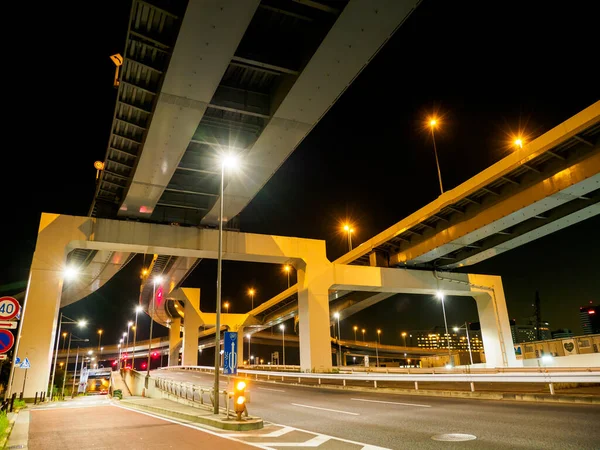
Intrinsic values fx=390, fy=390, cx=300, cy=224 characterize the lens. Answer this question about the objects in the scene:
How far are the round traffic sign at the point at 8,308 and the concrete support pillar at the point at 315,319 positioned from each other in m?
17.8

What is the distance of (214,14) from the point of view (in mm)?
9742

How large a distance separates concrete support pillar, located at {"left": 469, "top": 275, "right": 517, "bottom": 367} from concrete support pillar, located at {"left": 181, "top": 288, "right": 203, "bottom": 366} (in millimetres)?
35706

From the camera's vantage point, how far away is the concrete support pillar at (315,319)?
24922 millimetres

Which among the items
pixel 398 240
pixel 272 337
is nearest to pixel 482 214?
pixel 398 240

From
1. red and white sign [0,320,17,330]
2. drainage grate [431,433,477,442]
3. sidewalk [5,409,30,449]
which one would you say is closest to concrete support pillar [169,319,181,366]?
sidewalk [5,409,30,449]

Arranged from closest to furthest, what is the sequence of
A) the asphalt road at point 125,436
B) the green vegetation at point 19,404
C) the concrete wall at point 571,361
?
the asphalt road at point 125,436
the green vegetation at point 19,404
the concrete wall at point 571,361

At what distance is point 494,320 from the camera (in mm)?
31047

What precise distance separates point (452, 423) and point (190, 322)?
47.8m

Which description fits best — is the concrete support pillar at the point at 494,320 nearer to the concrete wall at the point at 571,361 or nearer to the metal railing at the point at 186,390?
the concrete wall at the point at 571,361

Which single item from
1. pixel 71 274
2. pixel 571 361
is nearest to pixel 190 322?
pixel 71 274

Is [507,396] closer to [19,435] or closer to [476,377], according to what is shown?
[476,377]

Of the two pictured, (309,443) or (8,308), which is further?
(8,308)

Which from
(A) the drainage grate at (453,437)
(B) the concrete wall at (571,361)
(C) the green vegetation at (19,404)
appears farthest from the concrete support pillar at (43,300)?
(B) the concrete wall at (571,361)

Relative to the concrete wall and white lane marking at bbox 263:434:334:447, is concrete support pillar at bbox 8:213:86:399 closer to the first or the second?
white lane marking at bbox 263:434:334:447
